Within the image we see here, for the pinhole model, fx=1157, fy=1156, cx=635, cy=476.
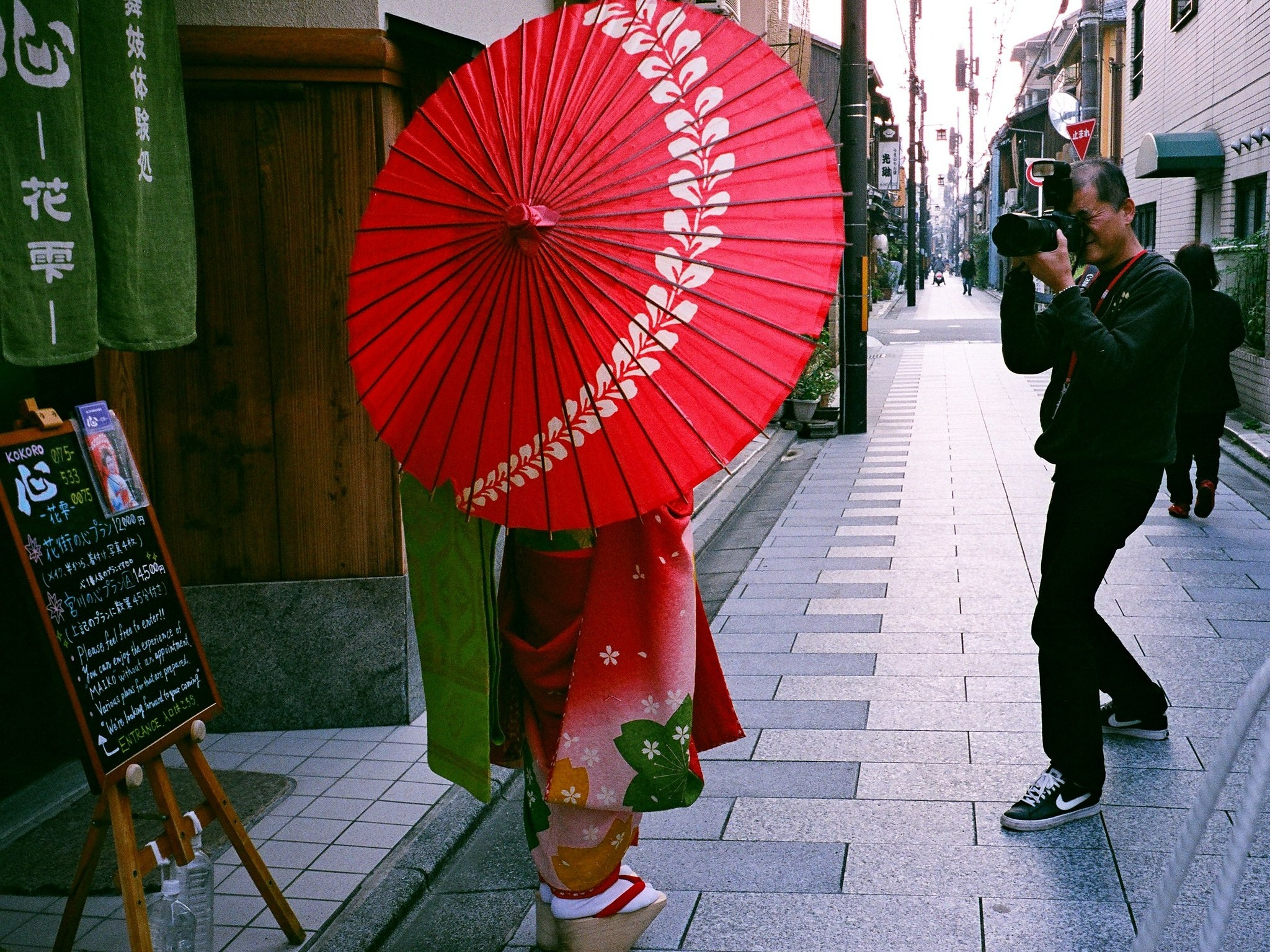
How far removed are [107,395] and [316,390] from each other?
2.78ft

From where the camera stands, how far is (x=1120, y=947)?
331cm

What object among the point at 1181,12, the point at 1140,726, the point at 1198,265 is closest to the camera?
the point at 1140,726

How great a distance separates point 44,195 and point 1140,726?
4.47 metres

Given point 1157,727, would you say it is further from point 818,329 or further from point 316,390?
point 316,390

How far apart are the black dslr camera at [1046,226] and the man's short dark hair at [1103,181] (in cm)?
3

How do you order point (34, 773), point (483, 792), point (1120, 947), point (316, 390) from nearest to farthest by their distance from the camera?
point (483, 792) → point (1120, 947) → point (34, 773) → point (316, 390)

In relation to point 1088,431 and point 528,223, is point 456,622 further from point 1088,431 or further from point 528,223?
point 1088,431

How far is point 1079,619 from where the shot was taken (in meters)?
4.00

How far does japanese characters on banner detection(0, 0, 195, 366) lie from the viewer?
3221 millimetres

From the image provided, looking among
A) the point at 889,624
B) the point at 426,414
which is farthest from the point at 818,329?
the point at 889,624

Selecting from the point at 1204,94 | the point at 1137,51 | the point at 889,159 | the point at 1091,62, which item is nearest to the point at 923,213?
the point at 1091,62

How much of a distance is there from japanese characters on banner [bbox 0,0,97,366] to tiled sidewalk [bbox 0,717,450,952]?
181 cm

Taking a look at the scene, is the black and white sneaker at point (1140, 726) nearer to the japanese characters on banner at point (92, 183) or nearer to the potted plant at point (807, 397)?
the japanese characters on banner at point (92, 183)

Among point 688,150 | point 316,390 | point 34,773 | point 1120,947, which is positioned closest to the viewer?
point 688,150
